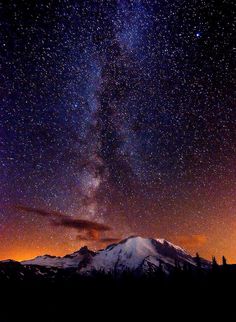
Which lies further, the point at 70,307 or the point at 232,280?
the point at 70,307

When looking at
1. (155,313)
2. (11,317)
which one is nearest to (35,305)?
(11,317)

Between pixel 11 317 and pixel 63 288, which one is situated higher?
pixel 63 288

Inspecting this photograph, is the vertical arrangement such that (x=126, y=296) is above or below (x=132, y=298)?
above

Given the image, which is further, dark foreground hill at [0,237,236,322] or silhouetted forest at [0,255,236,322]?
silhouetted forest at [0,255,236,322]

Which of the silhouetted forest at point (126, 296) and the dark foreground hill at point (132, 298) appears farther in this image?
the silhouetted forest at point (126, 296)

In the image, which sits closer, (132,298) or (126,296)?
(132,298)

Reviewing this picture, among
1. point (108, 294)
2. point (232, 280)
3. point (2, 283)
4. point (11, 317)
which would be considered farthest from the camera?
point (2, 283)

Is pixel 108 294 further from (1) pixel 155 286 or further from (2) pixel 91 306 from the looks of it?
(1) pixel 155 286

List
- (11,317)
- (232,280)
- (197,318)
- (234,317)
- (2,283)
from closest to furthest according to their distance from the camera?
(234,317) < (197,318) < (232,280) < (11,317) < (2,283)

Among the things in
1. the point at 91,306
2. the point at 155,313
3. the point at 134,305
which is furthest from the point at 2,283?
the point at 155,313

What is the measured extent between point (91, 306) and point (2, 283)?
70071mm

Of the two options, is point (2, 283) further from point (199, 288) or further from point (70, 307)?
point (199, 288)

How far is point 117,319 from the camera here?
9100cm

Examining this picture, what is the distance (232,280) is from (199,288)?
29.8 ft
